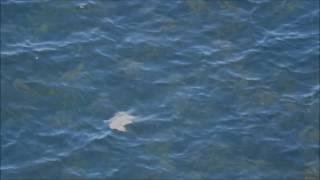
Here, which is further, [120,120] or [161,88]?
[161,88]

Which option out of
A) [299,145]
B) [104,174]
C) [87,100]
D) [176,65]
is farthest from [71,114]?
[299,145]

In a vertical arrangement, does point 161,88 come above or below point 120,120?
above

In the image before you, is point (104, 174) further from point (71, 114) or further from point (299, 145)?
point (299, 145)

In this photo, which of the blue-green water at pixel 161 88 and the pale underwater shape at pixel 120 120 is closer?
the blue-green water at pixel 161 88
